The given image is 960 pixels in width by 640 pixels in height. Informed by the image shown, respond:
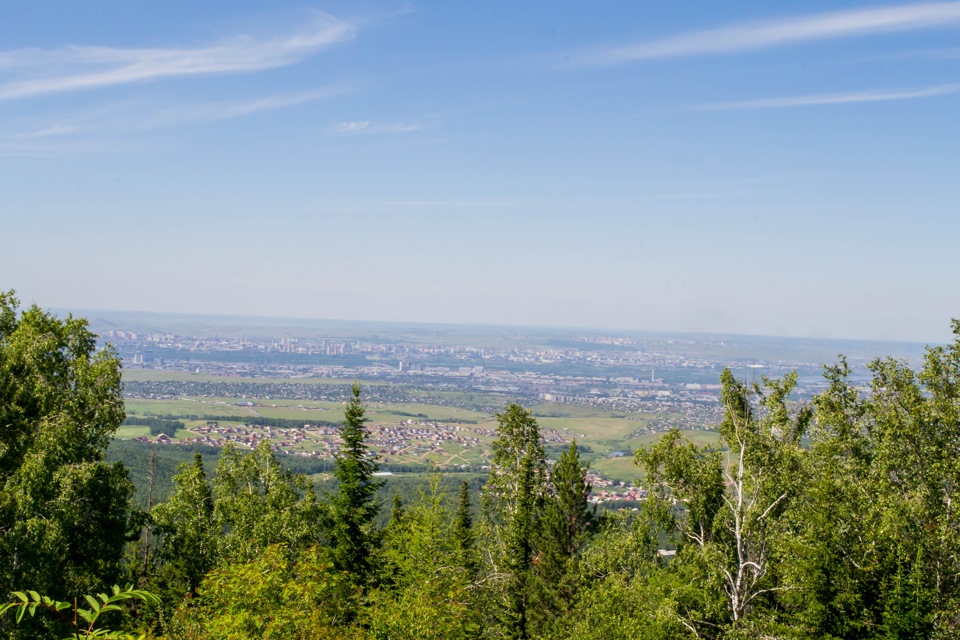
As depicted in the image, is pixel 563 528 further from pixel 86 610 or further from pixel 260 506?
pixel 86 610

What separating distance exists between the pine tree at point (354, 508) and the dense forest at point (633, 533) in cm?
7

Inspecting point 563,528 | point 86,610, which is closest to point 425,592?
point 86,610

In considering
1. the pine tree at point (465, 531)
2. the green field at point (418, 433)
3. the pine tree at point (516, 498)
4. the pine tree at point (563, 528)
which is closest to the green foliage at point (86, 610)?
the pine tree at point (465, 531)

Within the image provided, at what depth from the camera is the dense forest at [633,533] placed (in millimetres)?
16422

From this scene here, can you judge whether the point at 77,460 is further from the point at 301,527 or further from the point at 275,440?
the point at 275,440

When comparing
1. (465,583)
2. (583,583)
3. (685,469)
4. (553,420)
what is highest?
(685,469)

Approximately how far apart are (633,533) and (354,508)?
388 inches

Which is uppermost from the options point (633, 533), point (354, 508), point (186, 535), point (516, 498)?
point (354, 508)

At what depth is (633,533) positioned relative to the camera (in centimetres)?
2469

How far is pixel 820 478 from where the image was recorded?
19797 millimetres

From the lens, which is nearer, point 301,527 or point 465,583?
point 465,583

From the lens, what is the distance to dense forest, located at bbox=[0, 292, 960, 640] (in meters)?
16.4

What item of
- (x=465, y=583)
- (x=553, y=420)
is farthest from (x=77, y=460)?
(x=553, y=420)

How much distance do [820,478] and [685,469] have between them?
4478 millimetres
